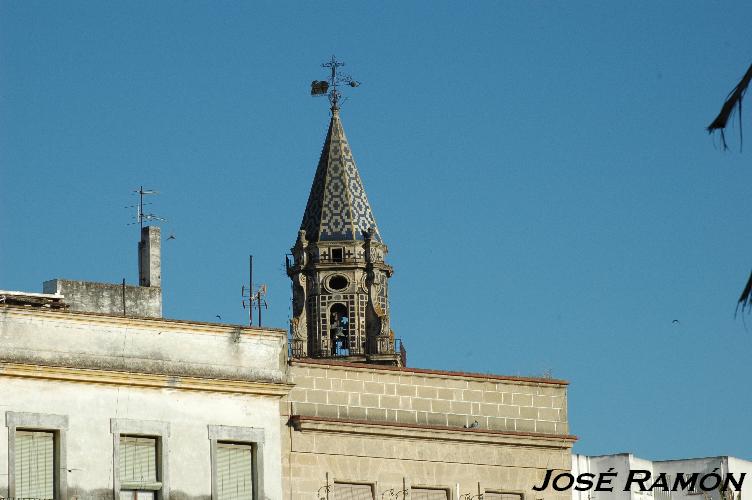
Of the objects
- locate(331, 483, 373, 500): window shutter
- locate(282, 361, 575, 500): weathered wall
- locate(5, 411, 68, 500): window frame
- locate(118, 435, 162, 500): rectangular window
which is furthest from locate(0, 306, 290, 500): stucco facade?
locate(331, 483, 373, 500): window shutter

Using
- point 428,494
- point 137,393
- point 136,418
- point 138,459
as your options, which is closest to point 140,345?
point 137,393

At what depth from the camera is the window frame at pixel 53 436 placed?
30000 millimetres

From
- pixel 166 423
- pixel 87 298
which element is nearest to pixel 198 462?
pixel 166 423

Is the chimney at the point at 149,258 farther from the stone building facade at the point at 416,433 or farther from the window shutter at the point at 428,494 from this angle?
the window shutter at the point at 428,494

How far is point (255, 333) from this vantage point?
33281 mm

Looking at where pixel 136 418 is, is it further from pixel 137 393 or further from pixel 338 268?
pixel 338 268

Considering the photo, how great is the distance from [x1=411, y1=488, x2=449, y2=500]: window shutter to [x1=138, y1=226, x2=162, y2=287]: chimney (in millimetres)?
7427

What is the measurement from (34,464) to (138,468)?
201 centimetres

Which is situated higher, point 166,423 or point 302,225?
point 302,225

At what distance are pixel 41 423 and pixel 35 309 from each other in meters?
2.06

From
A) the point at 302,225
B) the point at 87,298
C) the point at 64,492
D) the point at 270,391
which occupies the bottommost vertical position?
the point at 64,492

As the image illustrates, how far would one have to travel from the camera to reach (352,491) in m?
34.1

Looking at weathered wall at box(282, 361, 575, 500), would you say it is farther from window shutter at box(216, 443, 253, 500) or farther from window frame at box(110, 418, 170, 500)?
window frame at box(110, 418, 170, 500)

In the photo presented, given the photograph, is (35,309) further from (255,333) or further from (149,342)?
(255,333)
